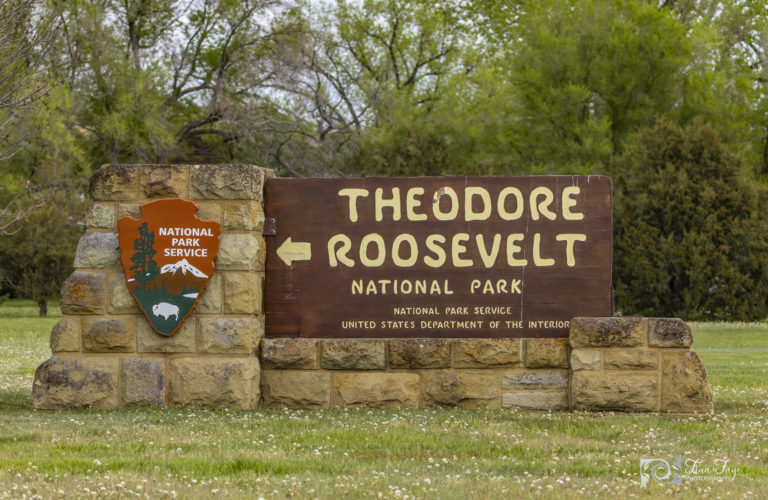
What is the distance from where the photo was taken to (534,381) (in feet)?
29.1

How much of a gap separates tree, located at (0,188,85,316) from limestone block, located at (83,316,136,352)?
831 inches

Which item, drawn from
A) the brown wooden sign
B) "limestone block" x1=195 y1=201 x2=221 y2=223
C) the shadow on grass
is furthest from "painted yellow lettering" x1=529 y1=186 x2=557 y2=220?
the shadow on grass

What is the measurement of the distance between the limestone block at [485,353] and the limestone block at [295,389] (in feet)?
3.97

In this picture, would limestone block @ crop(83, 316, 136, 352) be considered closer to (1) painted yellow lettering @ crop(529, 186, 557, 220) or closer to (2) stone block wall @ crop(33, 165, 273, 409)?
(2) stone block wall @ crop(33, 165, 273, 409)

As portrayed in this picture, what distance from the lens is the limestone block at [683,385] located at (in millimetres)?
8578

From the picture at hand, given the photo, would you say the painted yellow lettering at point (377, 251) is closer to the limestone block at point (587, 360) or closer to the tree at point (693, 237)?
the limestone block at point (587, 360)

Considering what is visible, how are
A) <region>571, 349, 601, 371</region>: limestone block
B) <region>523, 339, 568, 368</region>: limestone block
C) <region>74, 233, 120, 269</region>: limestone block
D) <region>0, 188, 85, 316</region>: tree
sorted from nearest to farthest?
<region>571, 349, 601, 371</region>: limestone block < <region>523, 339, 568, 368</region>: limestone block < <region>74, 233, 120, 269</region>: limestone block < <region>0, 188, 85, 316</region>: tree

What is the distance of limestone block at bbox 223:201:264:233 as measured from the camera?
8.98m

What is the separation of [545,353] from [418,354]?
1147 millimetres

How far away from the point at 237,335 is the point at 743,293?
1949cm

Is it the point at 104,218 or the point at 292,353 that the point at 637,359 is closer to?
the point at 292,353

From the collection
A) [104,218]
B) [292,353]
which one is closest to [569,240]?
[292,353]

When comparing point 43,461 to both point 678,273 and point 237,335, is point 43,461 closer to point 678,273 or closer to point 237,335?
point 237,335

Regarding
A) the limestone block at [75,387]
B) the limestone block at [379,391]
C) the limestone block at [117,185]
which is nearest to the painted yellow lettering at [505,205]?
the limestone block at [379,391]
